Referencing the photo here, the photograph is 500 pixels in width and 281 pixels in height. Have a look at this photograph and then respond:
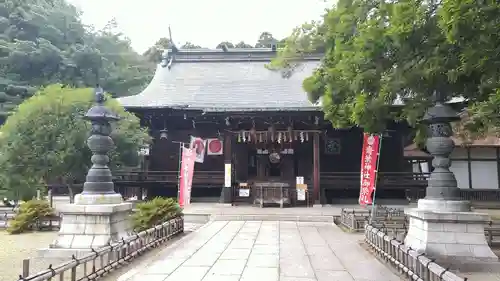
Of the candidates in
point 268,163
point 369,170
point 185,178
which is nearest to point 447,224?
point 369,170

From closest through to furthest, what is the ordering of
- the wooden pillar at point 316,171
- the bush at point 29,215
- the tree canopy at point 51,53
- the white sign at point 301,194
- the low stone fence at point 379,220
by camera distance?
the low stone fence at point 379,220
the bush at point 29,215
the white sign at point 301,194
the wooden pillar at point 316,171
the tree canopy at point 51,53

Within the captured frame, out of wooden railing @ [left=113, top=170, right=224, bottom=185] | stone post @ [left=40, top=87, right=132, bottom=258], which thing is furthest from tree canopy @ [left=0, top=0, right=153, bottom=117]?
stone post @ [left=40, top=87, right=132, bottom=258]

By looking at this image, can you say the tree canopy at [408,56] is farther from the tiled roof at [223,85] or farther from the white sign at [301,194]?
the tiled roof at [223,85]

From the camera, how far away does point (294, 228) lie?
1309 centimetres

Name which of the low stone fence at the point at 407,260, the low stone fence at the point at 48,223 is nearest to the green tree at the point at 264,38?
the low stone fence at the point at 48,223

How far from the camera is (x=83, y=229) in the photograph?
316 inches

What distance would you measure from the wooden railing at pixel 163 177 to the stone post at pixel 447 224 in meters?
13.4

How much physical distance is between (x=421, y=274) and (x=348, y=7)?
639 centimetres

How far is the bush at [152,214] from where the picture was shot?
35.6ft

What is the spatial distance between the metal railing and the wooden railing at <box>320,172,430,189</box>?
1142 cm

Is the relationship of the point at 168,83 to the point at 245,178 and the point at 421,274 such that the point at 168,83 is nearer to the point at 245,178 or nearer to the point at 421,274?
the point at 245,178

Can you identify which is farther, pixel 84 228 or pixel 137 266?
pixel 84 228

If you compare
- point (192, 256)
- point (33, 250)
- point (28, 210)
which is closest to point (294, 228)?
point (192, 256)

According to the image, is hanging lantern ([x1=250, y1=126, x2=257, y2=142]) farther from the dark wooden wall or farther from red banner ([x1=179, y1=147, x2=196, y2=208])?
red banner ([x1=179, y1=147, x2=196, y2=208])
